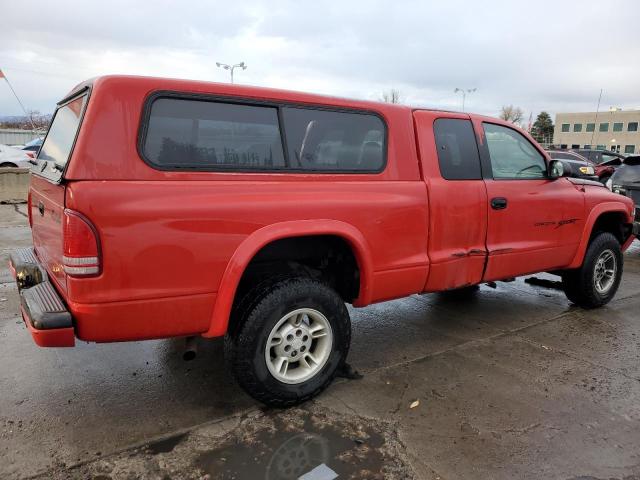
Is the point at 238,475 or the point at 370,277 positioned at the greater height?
the point at 370,277

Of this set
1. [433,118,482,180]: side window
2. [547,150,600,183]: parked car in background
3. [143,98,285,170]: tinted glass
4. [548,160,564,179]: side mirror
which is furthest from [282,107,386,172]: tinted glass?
[547,150,600,183]: parked car in background

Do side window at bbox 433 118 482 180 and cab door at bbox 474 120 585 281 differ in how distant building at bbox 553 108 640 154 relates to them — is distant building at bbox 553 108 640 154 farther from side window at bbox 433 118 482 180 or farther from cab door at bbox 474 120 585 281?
side window at bbox 433 118 482 180

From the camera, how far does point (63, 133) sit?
3.07 meters

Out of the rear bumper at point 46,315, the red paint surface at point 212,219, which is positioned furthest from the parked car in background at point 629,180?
the rear bumper at point 46,315

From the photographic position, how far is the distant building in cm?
7900

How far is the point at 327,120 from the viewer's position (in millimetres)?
3242

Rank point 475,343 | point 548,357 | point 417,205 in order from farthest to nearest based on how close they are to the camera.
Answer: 1. point 475,343
2. point 548,357
3. point 417,205

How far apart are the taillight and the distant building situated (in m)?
85.7

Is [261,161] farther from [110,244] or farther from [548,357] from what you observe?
[548,357]

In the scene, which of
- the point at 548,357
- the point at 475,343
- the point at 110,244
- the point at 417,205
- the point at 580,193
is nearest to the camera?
the point at 110,244

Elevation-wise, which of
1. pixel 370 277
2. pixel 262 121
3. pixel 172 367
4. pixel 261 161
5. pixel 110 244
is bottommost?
pixel 172 367

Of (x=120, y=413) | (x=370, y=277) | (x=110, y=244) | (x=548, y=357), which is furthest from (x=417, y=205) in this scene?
(x=120, y=413)

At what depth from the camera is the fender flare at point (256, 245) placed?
8.93 ft

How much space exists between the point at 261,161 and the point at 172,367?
1.74 meters
